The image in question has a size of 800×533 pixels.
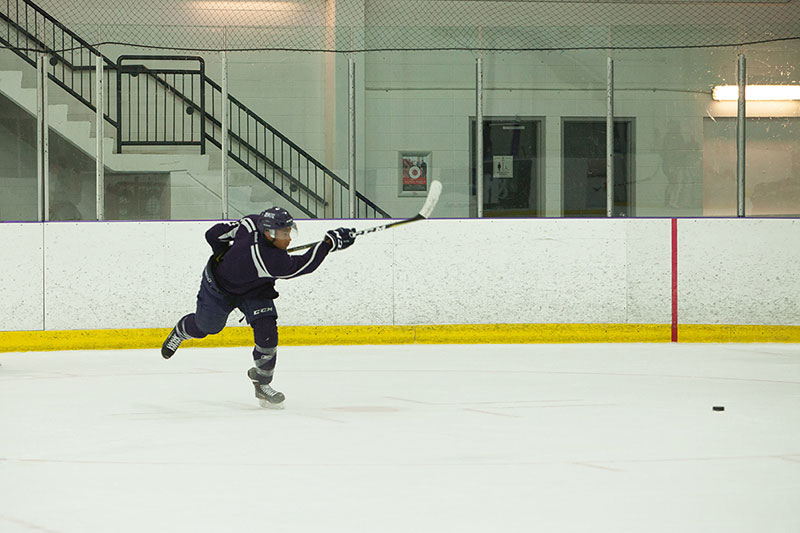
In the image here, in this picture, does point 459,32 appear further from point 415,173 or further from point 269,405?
point 269,405

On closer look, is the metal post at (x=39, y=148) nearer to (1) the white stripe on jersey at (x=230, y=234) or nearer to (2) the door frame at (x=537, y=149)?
(2) the door frame at (x=537, y=149)

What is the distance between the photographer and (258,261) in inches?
229

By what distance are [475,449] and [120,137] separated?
18.8 ft

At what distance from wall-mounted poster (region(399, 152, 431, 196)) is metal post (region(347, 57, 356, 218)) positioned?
39 cm

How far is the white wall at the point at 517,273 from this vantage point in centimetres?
905

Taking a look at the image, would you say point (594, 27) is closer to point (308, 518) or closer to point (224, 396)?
point (224, 396)

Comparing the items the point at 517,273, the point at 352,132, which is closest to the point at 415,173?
the point at 352,132

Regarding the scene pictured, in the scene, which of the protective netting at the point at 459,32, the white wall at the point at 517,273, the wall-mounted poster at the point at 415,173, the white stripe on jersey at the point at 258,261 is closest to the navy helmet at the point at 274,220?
the white stripe on jersey at the point at 258,261

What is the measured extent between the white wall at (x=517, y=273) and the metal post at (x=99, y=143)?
0.81 feet

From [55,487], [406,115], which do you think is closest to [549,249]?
[406,115]

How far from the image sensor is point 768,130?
31.7 ft

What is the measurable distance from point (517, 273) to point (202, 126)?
2833 mm

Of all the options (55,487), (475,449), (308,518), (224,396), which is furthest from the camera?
(224,396)

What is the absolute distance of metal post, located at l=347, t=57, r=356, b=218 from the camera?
9.47 meters
